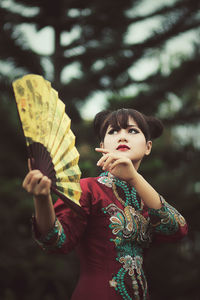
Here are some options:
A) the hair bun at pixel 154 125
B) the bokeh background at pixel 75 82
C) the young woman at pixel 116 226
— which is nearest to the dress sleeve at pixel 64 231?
the young woman at pixel 116 226

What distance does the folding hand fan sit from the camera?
1157mm

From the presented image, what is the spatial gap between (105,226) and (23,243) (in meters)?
3.34

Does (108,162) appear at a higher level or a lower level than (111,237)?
higher

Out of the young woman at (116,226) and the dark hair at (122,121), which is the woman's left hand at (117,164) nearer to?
the young woman at (116,226)

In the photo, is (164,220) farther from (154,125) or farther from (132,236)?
(154,125)

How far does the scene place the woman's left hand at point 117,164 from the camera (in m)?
1.32

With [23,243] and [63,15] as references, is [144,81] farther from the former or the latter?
[23,243]

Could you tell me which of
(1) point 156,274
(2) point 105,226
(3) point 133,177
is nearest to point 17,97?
(3) point 133,177

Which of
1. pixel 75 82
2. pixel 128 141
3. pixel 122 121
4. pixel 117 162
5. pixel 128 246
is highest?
pixel 75 82

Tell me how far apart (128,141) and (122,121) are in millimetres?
105

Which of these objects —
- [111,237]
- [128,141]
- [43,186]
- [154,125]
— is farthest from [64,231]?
[154,125]

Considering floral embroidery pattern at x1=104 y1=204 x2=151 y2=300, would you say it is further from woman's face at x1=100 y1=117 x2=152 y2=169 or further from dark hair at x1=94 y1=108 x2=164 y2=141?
dark hair at x1=94 y1=108 x2=164 y2=141

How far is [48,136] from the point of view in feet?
3.94

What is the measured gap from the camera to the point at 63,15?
418 cm
